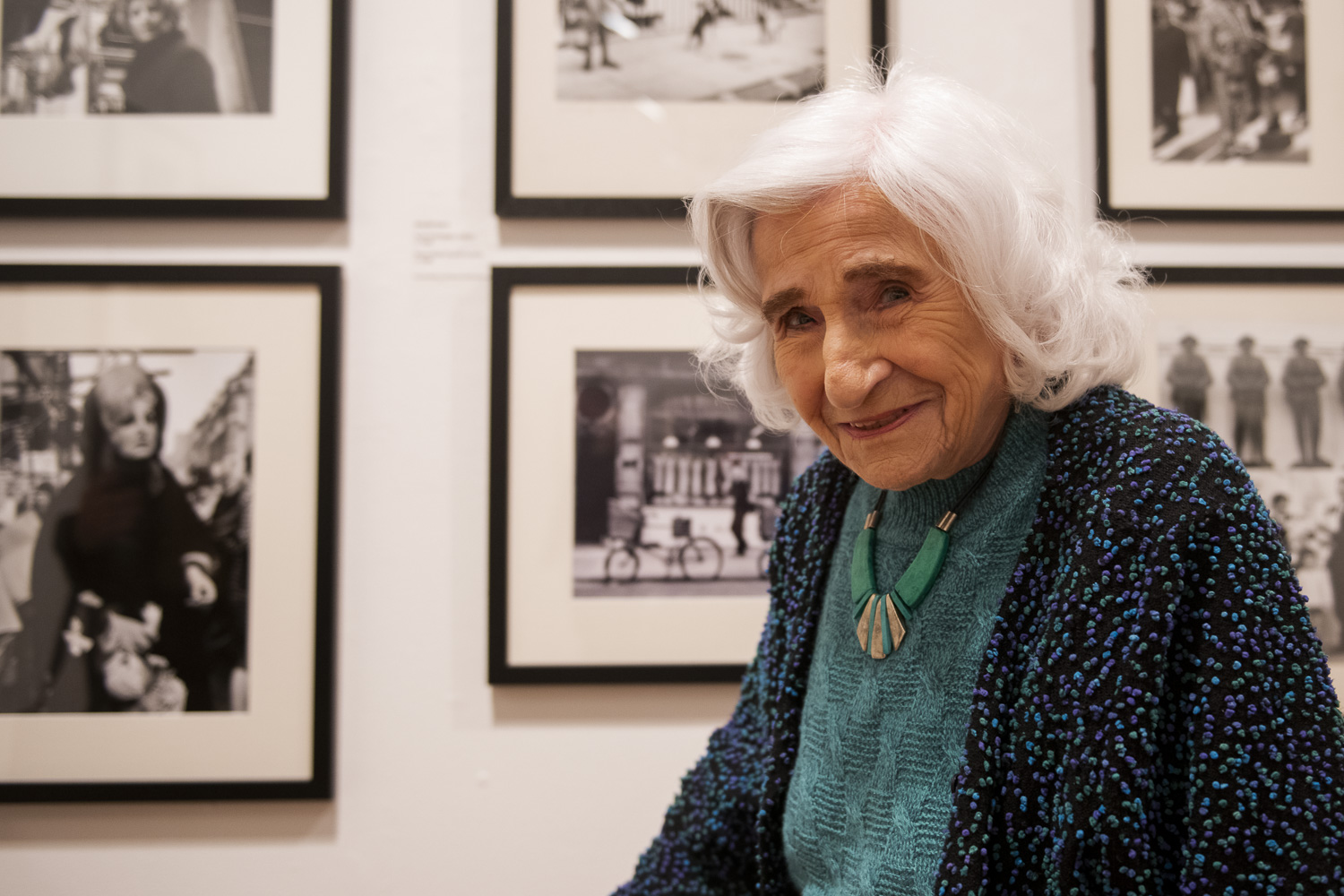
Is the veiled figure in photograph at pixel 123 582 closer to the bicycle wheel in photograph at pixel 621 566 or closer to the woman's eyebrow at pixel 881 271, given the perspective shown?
the bicycle wheel in photograph at pixel 621 566

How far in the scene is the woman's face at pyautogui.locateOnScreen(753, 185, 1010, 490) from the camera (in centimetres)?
66

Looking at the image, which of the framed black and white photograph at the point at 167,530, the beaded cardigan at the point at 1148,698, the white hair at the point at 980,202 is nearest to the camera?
the beaded cardigan at the point at 1148,698

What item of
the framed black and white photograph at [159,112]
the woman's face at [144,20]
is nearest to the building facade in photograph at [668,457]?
the framed black and white photograph at [159,112]

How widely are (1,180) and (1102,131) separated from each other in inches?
66.1

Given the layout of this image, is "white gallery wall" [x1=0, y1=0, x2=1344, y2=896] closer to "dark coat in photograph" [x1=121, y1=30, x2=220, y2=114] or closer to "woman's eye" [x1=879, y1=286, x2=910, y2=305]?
"dark coat in photograph" [x1=121, y1=30, x2=220, y2=114]

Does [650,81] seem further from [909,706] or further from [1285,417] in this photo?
[1285,417]

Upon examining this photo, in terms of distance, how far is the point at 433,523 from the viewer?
127 cm

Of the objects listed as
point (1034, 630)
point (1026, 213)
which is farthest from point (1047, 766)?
point (1026, 213)

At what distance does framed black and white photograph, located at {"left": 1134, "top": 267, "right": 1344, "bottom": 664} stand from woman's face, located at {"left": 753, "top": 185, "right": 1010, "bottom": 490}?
2.50 ft

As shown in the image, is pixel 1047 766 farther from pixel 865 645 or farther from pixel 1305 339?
pixel 1305 339

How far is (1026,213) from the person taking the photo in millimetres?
666

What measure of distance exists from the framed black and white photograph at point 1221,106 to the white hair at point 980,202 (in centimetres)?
70

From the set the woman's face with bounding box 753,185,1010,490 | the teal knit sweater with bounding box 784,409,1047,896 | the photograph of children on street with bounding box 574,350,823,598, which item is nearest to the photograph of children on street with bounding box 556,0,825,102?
the photograph of children on street with bounding box 574,350,823,598

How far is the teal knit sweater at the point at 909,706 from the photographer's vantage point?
0.69 metres
